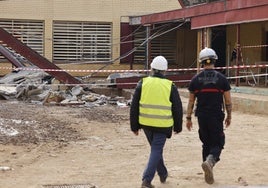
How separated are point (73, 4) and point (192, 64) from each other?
21.4 feet

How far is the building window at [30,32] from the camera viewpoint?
27453mm

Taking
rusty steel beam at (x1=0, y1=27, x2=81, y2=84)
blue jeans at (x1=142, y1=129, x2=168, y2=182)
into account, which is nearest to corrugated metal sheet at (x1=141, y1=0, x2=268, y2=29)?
rusty steel beam at (x1=0, y1=27, x2=81, y2=84)

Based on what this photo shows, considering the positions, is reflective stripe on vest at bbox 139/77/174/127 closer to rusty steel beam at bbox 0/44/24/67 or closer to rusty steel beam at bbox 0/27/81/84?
rusty steel beam at bbox 0/27/81/84

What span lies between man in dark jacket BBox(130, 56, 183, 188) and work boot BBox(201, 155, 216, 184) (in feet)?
1.84

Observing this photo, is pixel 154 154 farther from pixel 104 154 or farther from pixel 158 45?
pixel 158 45

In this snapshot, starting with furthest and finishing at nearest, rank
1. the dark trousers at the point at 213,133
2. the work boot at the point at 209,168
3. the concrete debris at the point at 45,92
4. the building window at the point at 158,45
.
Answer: the building window at the point at 158,45 → the concrete debris at the point at 45,92 → the dark trousers at the point at 213,133 → the work boot at the point at 209,168

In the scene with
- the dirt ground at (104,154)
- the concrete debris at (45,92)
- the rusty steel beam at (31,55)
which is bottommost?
the dirt ground at (104,154)

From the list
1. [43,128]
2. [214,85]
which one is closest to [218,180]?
[214,85]

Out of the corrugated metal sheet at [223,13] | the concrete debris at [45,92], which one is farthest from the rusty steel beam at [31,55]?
the corrugated metal sheet at [223,13]

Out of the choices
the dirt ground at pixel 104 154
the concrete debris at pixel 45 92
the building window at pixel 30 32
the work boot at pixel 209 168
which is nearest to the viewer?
the work boot at pixel 209 168

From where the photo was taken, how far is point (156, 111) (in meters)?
7.09

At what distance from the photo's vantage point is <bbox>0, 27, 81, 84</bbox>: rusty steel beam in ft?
68.9

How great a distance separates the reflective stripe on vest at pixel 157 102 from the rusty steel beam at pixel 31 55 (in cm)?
1470

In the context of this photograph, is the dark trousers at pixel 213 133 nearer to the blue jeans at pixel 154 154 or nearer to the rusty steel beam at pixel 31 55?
the blue jeans at pixel 154 154
